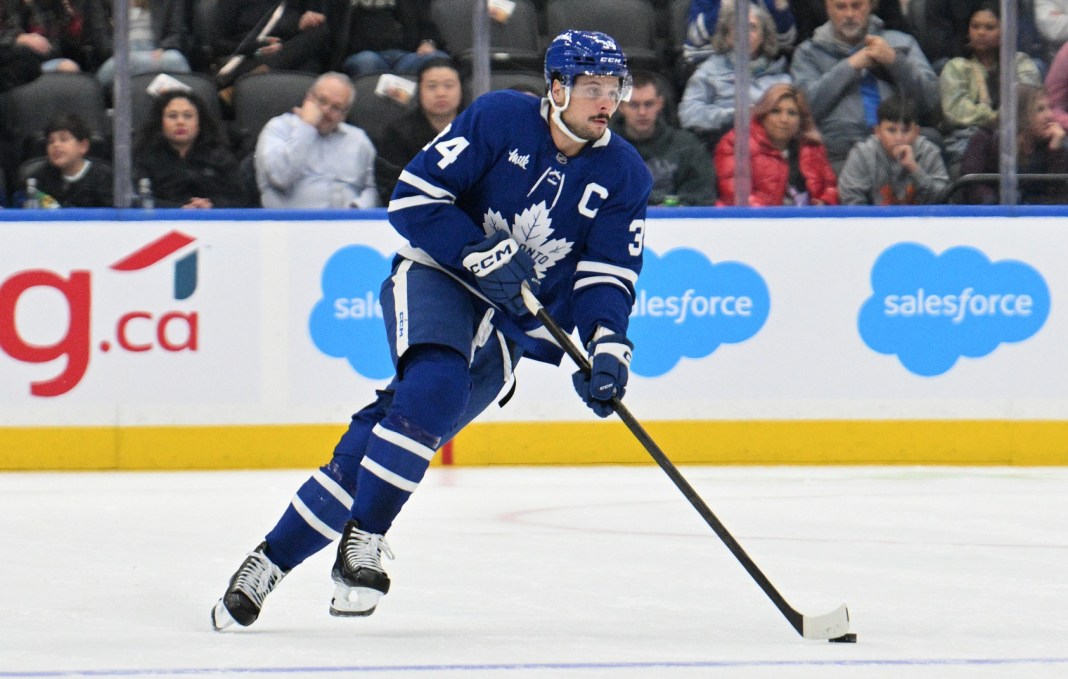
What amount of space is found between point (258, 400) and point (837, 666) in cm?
375

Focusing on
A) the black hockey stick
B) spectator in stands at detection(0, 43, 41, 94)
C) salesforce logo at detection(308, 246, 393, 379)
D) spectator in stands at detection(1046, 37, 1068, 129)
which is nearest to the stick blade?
the black hockey stick

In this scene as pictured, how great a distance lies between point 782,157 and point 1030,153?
870 millimetres

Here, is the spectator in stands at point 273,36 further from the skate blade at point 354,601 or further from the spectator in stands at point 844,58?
the skate blade at point 354,601

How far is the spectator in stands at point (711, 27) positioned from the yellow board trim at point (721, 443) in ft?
4.16

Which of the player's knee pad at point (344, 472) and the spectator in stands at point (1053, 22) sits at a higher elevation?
the spectator in stands at point (1053, 22)

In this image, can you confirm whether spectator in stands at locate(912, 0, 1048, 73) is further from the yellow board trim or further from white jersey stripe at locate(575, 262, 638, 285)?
white jersey stripe at locate(575, 262, 638, 285)

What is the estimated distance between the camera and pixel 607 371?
3252mm

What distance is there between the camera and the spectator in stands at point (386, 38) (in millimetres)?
6223

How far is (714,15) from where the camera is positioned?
633 cm

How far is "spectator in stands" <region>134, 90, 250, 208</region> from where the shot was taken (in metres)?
6.20

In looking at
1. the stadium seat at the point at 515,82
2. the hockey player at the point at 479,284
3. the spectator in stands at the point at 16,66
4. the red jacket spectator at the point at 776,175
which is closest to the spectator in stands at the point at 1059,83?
the red jacket spectator at the point at 776,175

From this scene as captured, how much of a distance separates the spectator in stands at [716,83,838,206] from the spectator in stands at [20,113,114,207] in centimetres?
212

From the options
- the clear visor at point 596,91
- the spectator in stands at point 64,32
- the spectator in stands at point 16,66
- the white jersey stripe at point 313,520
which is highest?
the spectator in stands at point 64,32

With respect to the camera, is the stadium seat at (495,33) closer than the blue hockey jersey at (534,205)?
No
